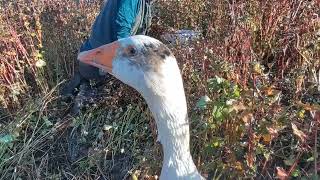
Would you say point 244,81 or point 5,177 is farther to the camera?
point 5,177

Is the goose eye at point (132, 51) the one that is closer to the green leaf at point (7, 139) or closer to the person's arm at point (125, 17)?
the person's arm at point (125, 17)

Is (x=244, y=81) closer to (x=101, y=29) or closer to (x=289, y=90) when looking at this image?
(x=289, y=90)

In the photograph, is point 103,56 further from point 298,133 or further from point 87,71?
point 87,71

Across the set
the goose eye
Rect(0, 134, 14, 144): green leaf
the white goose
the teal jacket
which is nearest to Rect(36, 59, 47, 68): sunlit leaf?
the teal jacket

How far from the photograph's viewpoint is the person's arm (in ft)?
12.5

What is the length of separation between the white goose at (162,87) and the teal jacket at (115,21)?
119 cm

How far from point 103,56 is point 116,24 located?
116 centimetres

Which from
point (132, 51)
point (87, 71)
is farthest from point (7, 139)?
point (132, 51)

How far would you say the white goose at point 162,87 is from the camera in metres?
2.40

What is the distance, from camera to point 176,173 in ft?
8.26

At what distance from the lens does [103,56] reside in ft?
8.84

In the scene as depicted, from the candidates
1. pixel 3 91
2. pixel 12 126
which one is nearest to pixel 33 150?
pixel 12 126

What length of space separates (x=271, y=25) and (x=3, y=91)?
6.15 ft

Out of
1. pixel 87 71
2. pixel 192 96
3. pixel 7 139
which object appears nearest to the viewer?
pixel 192 96
